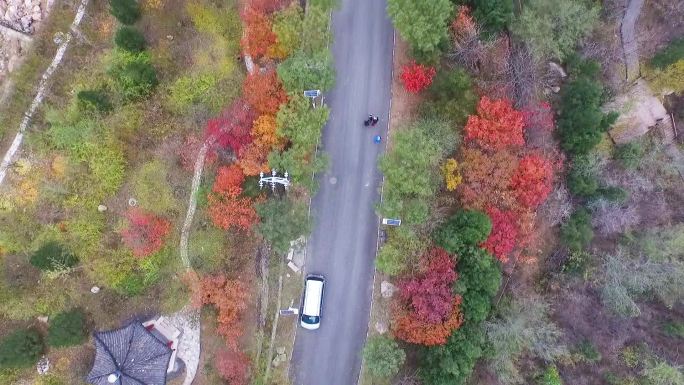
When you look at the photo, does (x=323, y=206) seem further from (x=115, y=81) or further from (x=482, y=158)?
(x=115, y=81)

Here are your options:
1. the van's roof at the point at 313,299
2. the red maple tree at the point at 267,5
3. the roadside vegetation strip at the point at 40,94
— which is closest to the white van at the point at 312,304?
the van's roof at the point at 313,299

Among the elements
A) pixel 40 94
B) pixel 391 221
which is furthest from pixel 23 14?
pixel 391 221

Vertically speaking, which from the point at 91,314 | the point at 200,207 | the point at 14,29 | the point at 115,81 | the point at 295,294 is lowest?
the point at 91,314

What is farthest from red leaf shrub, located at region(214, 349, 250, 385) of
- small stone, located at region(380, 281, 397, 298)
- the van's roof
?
small stone, located at region(380, 281, 397, 298)

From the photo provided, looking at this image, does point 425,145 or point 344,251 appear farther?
point 344,251

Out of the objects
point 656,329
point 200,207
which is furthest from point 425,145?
point 656,329

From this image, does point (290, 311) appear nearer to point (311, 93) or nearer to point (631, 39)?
point (311, 93)
